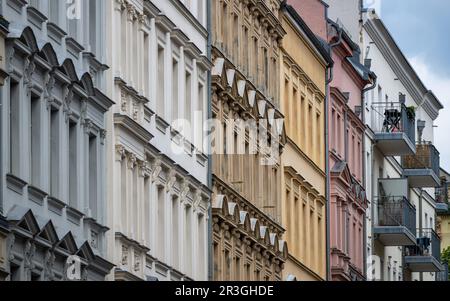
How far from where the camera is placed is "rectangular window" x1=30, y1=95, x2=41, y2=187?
33125 mm

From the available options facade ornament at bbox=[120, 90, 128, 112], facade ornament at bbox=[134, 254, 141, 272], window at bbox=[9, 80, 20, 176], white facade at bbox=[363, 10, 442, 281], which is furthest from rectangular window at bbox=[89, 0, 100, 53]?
white facade at bbox=[363, 10, 442, 281]

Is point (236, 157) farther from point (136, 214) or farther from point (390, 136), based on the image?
point (390, 136)

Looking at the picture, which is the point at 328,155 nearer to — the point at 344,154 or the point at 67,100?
the point at 344,154

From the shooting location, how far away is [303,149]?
58344mm

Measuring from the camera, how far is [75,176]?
35719 millimetres

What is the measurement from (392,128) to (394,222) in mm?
Answer: 3263

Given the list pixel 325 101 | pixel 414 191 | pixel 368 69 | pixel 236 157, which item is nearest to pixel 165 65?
pixel 236 157

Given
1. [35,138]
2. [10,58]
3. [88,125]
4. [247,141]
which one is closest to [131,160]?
[88,125]

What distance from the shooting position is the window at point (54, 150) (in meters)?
34.3

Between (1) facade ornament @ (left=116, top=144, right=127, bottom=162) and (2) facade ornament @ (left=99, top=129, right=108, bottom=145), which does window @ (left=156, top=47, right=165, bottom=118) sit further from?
(2) facade ornament @ (left=99, top=129, right=108, bottom=145)

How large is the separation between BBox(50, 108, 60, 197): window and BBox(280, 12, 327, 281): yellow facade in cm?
2080

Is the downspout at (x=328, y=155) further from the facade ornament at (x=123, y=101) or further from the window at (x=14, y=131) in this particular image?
the window at (x=14, y=131)

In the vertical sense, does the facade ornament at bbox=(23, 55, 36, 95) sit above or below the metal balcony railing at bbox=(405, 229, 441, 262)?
below

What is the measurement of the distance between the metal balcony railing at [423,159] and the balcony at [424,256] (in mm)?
2253
